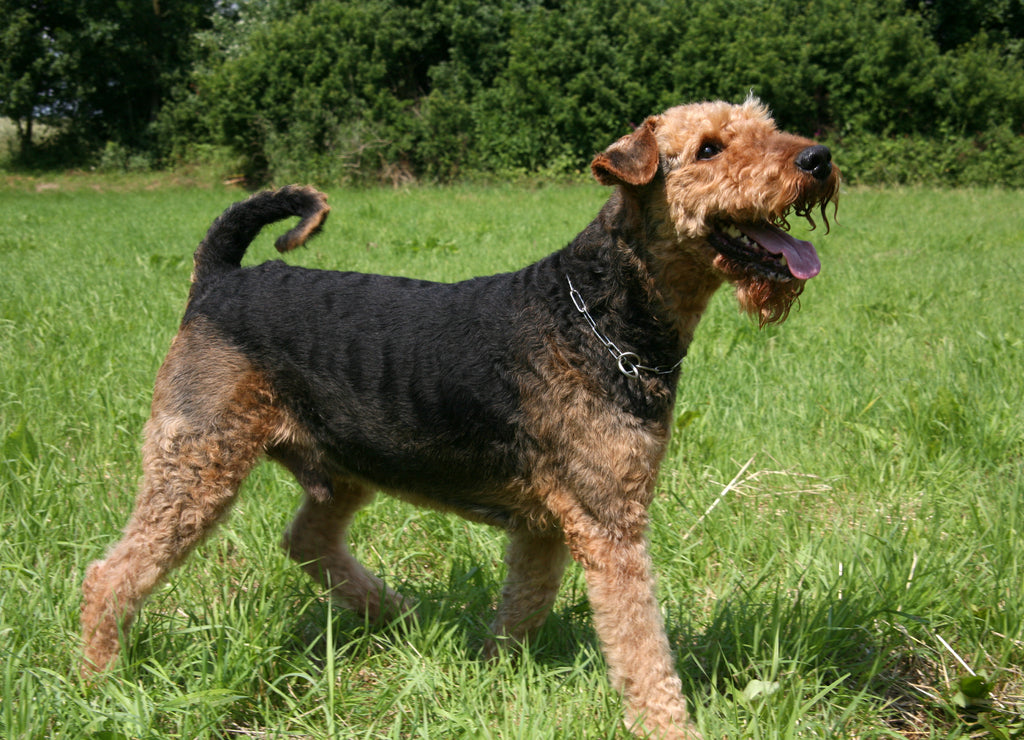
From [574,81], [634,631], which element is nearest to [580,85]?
[574,81]

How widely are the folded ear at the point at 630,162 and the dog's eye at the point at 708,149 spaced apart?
0.53 feet

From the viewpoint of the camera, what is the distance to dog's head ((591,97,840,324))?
2.43 metres

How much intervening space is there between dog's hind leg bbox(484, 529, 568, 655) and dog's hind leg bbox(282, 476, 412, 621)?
54 cm

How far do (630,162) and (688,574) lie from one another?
1737 mm

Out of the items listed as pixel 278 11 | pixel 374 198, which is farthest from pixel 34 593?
pixel 278 11

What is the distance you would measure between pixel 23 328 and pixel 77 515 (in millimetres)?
3536

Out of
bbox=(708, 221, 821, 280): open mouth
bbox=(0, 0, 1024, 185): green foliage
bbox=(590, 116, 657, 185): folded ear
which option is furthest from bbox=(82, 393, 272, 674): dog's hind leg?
bbox=(0, 0, 1024, 185): green foliage

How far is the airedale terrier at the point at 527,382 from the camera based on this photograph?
246 cm

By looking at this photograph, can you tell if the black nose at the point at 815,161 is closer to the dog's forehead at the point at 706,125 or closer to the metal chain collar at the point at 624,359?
the dog's forehead at the point at 706,125

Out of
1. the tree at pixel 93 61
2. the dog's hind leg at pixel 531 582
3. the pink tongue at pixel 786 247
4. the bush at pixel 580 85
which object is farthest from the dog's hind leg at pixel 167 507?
the tree at pixel 93 61

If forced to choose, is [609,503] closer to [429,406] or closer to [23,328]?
[429,406]

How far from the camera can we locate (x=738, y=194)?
2438mm

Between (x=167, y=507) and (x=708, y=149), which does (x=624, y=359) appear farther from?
(x=167, y=507)

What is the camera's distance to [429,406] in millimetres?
2646
